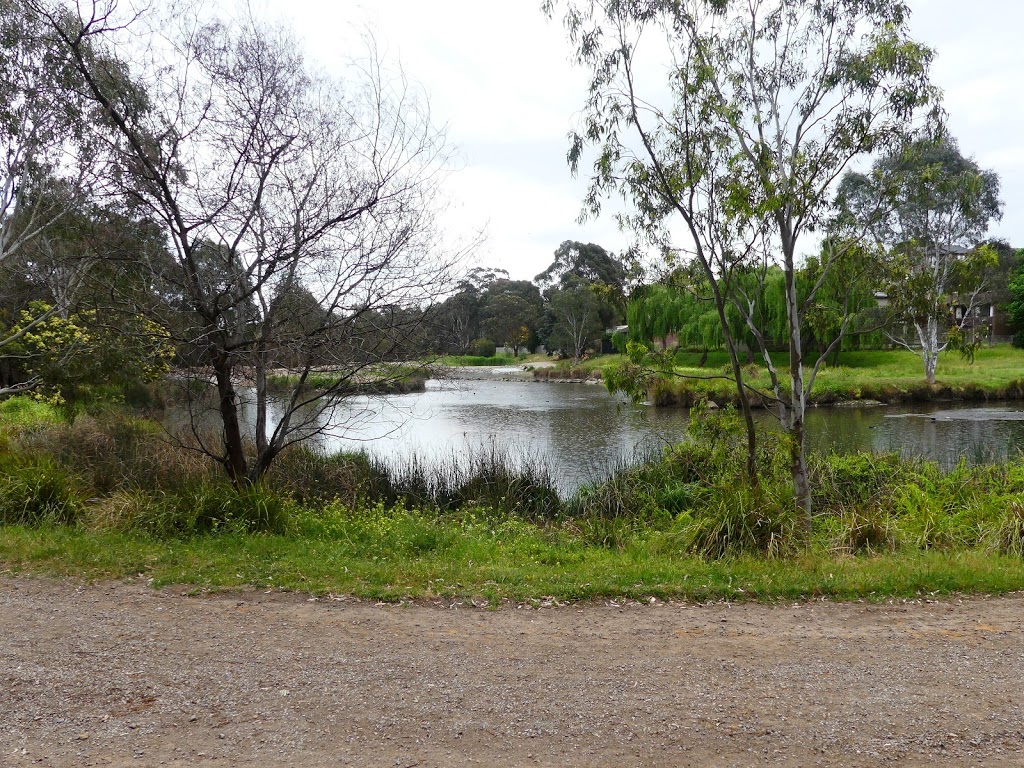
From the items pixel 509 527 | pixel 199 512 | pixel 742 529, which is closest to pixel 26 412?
pixel 199 512

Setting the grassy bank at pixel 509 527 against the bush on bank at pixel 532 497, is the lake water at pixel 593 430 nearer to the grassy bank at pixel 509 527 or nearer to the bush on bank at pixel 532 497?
the bush on bank at pixel 532 497

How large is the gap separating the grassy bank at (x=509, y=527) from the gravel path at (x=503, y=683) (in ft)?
1.74

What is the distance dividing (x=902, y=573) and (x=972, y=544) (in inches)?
94.1

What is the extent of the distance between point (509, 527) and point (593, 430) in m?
13.2

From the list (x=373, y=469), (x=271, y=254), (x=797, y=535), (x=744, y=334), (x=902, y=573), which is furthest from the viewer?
(x=744, y=334)

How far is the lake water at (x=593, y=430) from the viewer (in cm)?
1567

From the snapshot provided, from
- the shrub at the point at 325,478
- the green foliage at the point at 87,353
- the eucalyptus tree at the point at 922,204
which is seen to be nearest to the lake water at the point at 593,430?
the shrub at the point at 325,478

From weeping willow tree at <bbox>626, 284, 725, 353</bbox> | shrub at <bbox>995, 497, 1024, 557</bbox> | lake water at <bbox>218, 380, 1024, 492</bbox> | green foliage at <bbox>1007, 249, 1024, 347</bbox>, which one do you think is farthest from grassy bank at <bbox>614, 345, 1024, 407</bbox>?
shrub at <bbox>995, 497, 1024, 557</bbox>

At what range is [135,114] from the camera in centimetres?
789

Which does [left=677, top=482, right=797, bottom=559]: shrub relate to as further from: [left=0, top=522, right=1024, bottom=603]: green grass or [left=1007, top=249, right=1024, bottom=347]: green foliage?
[left=1007, top=249, right=1024, bottom=347]: green foliage

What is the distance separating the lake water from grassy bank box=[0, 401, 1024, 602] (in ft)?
5.59

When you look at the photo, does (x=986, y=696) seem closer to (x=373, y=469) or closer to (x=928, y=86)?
(x=928, y=86)

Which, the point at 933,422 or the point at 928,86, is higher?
the point at 928,86

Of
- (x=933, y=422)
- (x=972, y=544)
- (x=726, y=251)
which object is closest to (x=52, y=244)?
(x=726, y=251)
